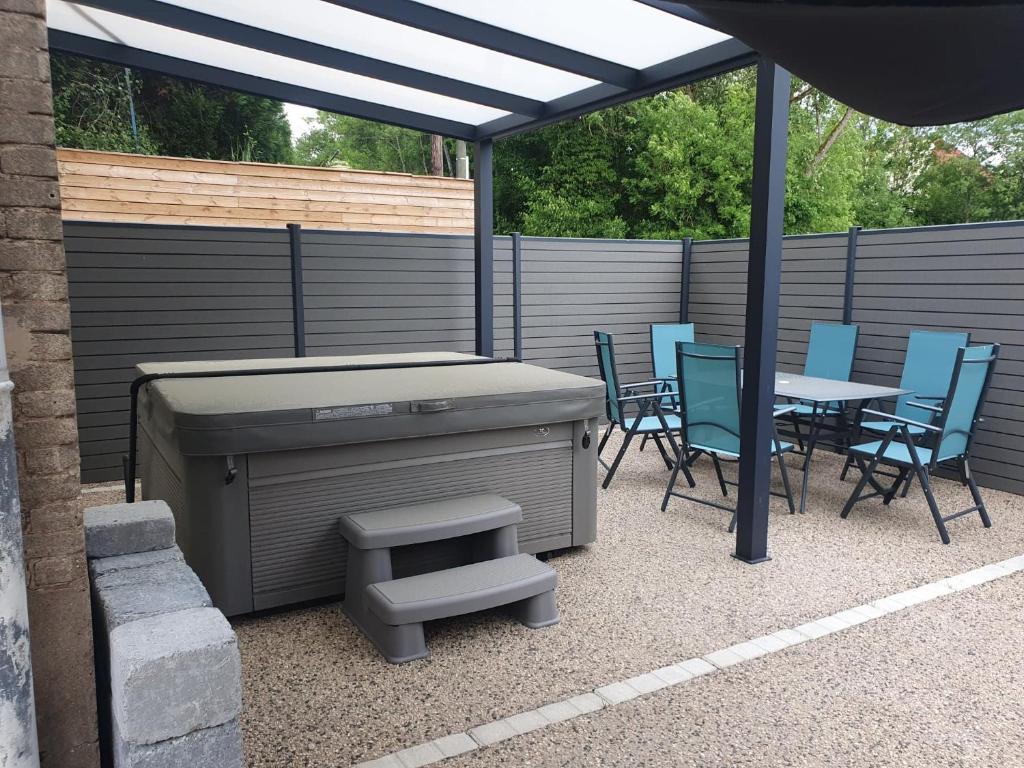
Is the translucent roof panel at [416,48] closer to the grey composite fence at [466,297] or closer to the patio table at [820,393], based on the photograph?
the grey composite fence at [466,297]

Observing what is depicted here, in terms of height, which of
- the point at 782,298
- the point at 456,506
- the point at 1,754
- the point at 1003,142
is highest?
the point at 1003,142

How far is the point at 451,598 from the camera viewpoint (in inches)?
109

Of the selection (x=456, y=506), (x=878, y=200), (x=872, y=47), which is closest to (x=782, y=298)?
(x=456, y=506)

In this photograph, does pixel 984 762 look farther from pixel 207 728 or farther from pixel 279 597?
pixel 279 597

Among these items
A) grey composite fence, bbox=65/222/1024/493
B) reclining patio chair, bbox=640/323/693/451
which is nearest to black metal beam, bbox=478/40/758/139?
grey composite fence, bbox=65/222/1024/493

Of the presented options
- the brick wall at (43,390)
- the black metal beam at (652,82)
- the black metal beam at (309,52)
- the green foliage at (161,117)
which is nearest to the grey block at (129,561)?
the brick wall at (43,390)

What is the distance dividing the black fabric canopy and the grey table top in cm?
297

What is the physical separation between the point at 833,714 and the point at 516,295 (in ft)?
15.5

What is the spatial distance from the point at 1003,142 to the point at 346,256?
19449mm

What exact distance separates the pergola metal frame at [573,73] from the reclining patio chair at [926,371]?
5.30 feet

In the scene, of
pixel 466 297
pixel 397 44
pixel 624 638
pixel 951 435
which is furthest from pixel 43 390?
pixel 466 297

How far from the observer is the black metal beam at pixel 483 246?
589 centimetres

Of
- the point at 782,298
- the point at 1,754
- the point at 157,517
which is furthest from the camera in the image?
the point at 782,298

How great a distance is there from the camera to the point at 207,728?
1.41 metres
